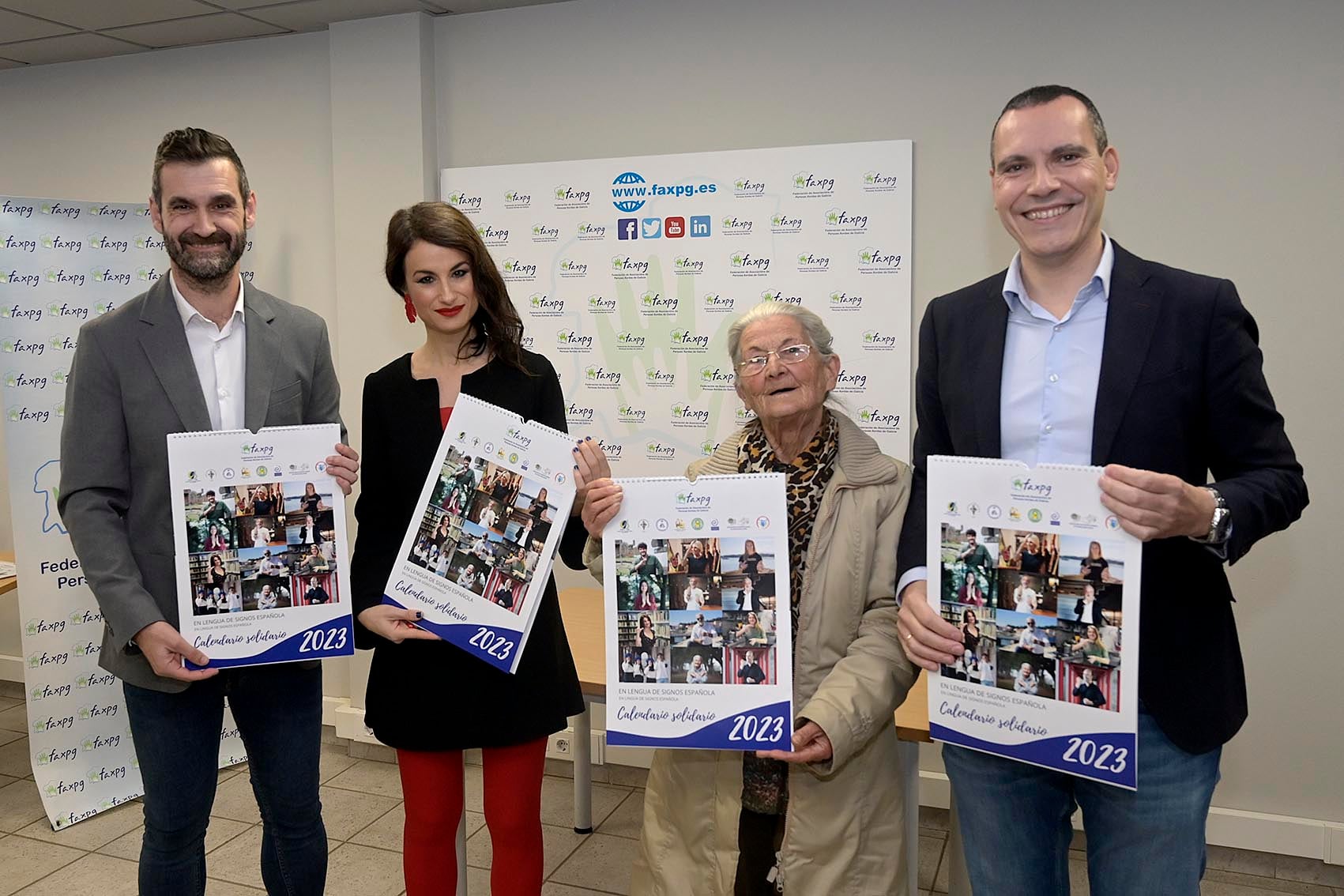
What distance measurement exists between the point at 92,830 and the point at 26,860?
9.9 inches

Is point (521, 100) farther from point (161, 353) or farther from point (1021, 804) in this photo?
point (1021, 804)

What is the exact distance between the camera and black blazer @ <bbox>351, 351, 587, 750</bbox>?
2.03m

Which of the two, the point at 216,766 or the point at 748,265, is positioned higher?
the point at 748,265

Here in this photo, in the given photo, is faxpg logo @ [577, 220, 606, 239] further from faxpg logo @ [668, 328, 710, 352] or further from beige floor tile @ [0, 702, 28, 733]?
beige floor tile @ [0, 702, 28, 733]

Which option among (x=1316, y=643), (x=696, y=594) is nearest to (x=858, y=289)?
(x=1316, y=643)

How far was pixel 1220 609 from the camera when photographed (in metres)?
1.52

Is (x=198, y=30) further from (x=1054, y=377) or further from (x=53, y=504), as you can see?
(x=1054, y=377)

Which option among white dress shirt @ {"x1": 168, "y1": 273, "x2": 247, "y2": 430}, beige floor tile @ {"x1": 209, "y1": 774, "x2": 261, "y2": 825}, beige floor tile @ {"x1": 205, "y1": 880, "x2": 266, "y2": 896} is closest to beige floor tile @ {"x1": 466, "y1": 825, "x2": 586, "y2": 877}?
beige floor tile @ {"x1": 205, "y1": 880, "x2": 266, "y2": 896}

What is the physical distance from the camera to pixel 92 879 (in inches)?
131

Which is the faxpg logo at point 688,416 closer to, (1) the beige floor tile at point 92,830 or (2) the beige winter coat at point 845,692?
(2) the beige winter coat at point 845,692

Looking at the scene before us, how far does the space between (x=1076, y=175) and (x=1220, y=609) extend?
27.7 inches

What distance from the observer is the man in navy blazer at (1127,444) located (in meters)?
1.46

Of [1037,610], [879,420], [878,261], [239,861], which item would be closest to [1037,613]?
[1037,610]

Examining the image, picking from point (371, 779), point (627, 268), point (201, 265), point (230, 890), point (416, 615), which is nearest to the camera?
point (416, 615)
